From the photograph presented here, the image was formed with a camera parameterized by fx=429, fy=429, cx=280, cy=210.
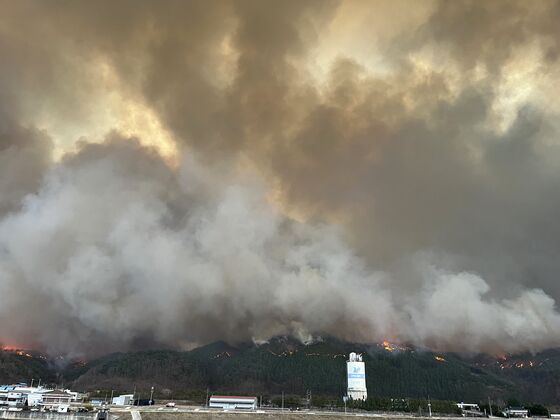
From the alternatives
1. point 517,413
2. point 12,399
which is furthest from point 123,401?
point 517,413

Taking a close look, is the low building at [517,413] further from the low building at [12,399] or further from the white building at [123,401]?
the low building at [12,399]

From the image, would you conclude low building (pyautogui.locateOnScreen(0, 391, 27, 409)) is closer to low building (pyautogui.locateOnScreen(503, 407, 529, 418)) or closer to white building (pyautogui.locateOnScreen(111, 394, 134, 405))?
white building (pyautogui.locateOnScreen(111, 394, 134, 405))

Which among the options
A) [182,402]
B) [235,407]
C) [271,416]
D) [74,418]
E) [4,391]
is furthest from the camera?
[182,402]

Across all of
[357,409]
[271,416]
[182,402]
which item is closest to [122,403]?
[182,402]

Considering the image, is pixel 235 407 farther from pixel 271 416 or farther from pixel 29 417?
pixel 29 417

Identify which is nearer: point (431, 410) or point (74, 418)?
point (74, 418)

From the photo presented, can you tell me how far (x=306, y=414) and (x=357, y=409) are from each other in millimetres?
43344

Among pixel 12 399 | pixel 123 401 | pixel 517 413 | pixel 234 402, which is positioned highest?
pixel 12 399

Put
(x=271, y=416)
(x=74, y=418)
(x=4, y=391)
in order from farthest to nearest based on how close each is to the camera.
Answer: (x=4, y=391)
(x=271, y=416)
(x=74, y=418)

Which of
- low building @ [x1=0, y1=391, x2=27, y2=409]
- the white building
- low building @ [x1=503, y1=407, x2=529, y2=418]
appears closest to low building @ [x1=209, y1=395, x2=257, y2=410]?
the white building

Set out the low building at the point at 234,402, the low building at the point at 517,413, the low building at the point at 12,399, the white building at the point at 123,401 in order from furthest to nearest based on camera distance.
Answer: the low building at the point at 517,413 → the low building at the point at 234,402 → the white building at the point at 123,401 → the low building at the point at 12,399

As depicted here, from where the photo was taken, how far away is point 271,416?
144 meters

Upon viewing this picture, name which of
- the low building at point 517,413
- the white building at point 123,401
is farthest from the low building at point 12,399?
the low building at point 517,413

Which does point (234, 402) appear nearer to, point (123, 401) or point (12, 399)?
point (123, 401)
